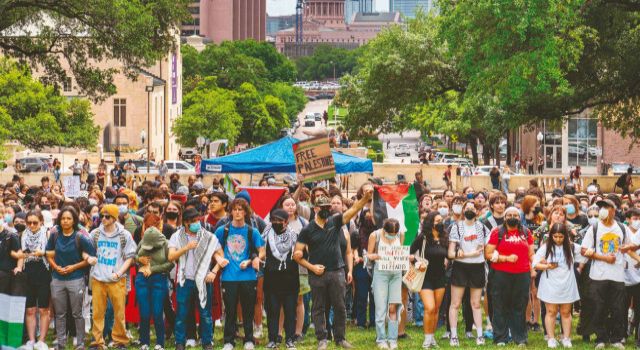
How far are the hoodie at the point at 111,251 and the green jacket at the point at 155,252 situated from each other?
0.45 feet

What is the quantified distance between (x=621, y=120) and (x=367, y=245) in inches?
973

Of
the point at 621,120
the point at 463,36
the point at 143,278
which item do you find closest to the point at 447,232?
the point at 143,278

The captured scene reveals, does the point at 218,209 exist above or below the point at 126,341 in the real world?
above

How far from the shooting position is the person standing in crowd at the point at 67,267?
14195 mm

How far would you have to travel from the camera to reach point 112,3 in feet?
96.5

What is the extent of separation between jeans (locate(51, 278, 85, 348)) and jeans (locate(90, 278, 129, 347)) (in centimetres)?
12

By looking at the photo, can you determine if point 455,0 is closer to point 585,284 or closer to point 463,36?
point 463,36

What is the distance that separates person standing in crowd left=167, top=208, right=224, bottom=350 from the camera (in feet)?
46.5

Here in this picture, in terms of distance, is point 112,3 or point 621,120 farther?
point 621,120

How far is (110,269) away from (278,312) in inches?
79.4

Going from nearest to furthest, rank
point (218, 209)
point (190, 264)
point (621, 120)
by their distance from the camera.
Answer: point (190, 264)
point (218, 209)
point (621, 120)

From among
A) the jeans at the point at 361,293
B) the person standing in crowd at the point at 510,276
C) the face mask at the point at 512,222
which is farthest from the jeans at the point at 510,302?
the jeans at the point at 361,293

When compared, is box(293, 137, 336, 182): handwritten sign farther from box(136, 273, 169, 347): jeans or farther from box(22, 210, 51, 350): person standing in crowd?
box(22, 210, 51, 350): person standing in crowd

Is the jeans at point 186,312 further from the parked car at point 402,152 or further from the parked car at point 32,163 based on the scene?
the parked car at point 402,152
